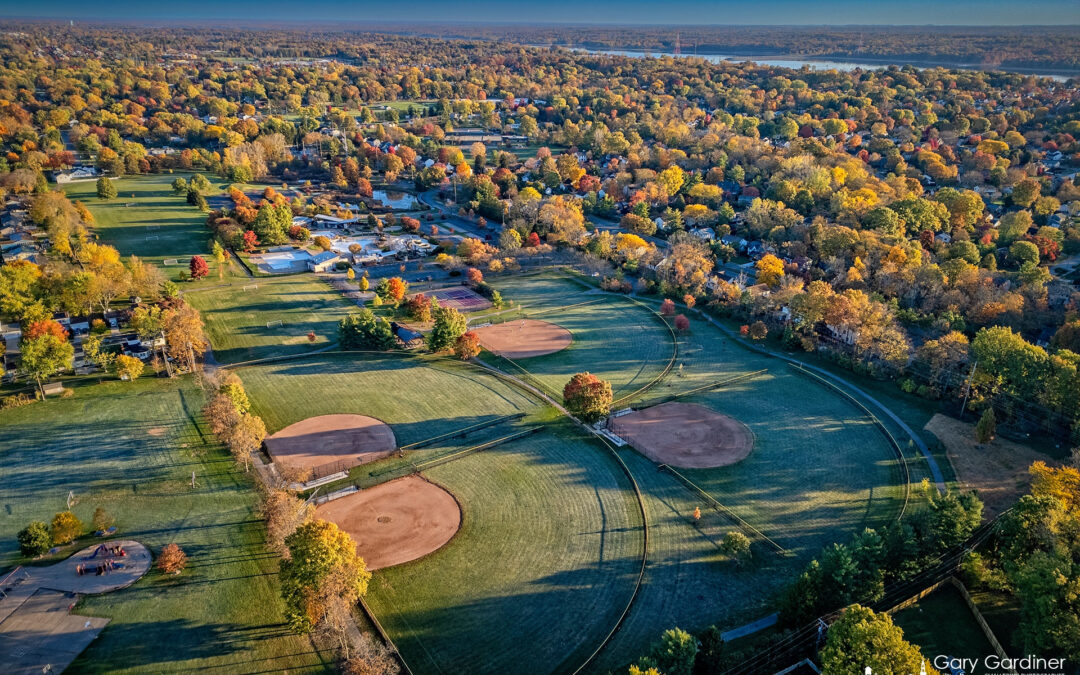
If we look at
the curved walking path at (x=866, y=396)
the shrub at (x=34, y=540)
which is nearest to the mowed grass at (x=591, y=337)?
the curved walking path at (x=866, y=396)

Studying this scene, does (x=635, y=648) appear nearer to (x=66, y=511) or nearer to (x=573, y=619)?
(x=573, y=619)

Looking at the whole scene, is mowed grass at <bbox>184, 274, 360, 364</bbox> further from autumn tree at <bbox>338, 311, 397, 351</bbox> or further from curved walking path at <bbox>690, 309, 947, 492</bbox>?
curved walking path at <bbox>690, 309, 947, 492</bbox>

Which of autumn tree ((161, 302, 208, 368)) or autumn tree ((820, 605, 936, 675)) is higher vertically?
autumn tree ((161, 302, 208, 368))

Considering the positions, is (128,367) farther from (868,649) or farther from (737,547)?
(868,649)

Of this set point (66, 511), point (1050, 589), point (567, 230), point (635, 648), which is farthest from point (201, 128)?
point (1050, 589)

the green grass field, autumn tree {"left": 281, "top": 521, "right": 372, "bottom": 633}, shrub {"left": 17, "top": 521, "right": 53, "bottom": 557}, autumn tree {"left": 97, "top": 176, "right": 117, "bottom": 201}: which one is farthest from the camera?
autumn tree {"left": 97, "top": 176, "right": 117, "bottom": 201}

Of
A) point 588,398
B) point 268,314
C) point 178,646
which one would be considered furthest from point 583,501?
point 268,314

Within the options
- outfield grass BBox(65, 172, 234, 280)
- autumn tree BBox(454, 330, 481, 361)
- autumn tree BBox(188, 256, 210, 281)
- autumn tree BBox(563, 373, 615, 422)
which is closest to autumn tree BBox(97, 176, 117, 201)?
outfield grass BBox(65, 172, 234, 280)
